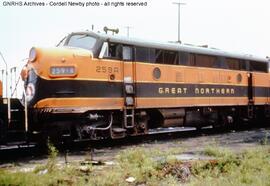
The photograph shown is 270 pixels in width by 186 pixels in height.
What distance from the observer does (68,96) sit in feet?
38.3

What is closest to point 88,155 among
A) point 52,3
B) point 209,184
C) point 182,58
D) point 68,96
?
point 68,96

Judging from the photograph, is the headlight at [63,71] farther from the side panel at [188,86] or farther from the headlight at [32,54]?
the side panel at [188,86]

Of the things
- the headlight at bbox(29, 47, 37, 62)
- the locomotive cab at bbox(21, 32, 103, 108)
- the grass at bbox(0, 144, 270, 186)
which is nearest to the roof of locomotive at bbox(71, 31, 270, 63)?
the locomotive cab at bbox(21, 32, 103, 108)

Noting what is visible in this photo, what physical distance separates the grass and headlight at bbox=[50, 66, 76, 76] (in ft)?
11.6

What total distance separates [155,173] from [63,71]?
4.97 m

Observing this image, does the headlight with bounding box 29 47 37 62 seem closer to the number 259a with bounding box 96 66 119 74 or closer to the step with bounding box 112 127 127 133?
the number 259a with bounding box 96 66 119 74

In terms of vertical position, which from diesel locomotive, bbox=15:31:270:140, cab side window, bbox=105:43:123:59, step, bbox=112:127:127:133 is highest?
cab side window, bbox=105:43:123:59

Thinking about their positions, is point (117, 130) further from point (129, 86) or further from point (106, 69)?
point (106, 69)

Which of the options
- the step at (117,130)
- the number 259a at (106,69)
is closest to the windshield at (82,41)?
the number 259a at (106,69)

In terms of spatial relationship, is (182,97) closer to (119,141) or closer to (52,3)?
(119,141)

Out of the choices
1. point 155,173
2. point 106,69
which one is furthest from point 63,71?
point 155,173

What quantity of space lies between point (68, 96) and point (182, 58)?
5178 millimetres

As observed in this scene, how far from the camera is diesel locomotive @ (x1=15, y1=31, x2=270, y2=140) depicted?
452 inches

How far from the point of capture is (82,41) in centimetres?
1303
